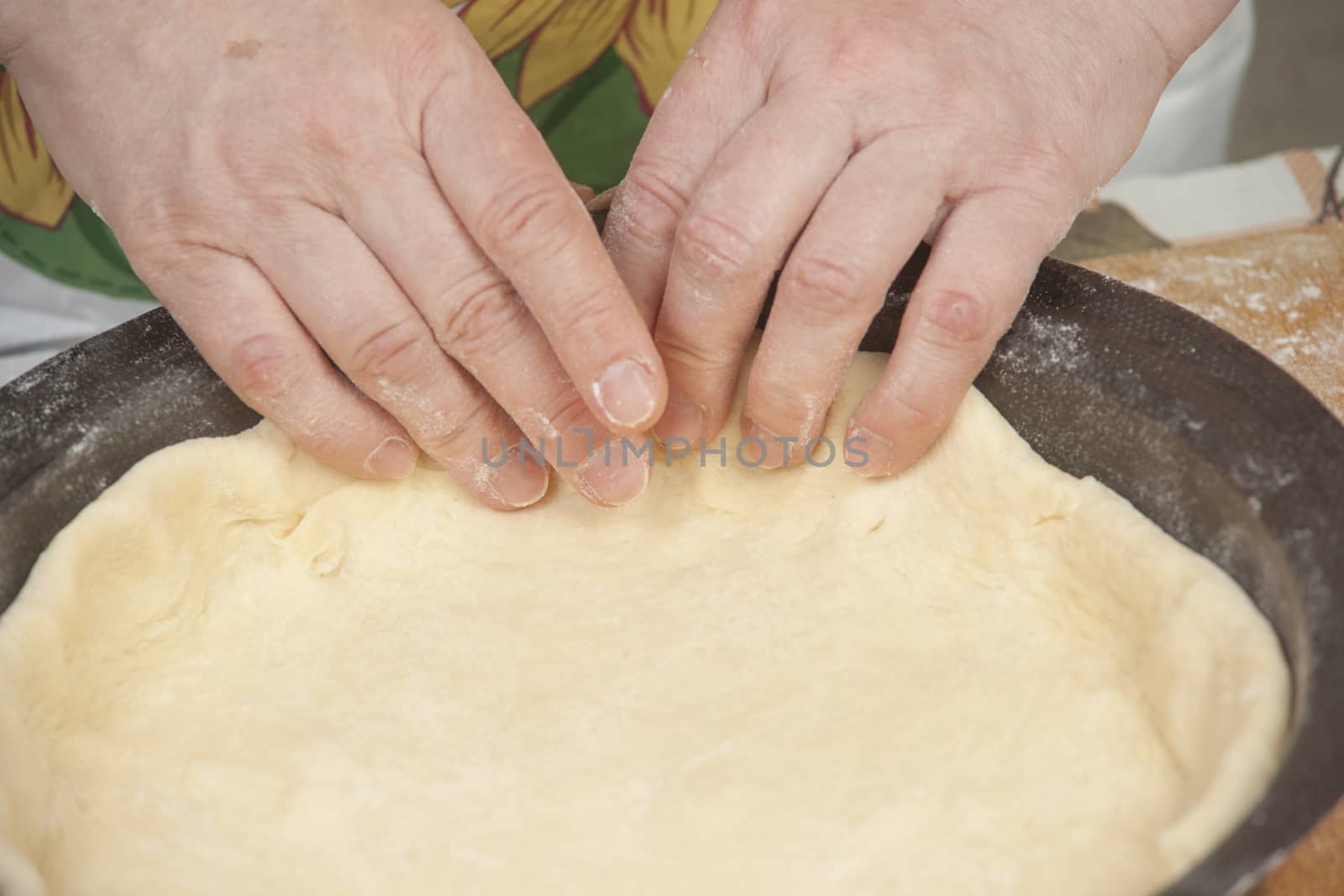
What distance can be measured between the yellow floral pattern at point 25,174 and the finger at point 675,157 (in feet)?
3.27

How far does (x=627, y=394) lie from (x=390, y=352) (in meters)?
0.26

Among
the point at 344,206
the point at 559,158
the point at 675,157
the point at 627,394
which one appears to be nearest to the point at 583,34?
the point at 559,158

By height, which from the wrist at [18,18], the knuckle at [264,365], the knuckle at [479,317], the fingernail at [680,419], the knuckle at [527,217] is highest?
the wrist at [18,18]

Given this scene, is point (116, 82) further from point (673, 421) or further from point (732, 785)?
point (732, 785)

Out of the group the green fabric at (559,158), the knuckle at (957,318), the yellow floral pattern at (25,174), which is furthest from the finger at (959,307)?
the yellow floral pattern at (25,174)

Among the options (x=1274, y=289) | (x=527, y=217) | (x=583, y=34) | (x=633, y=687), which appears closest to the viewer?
(x=527, y=217)

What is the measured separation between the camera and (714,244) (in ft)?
3.87

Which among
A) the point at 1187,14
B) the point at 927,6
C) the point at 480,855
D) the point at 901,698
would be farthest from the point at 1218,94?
the point at 480,855

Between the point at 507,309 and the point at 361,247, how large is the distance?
168mm

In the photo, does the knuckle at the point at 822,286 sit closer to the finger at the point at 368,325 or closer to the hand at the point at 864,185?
the hand at the point at 864,185

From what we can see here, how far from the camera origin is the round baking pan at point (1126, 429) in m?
1.01

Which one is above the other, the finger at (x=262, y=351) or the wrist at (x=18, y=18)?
the wrist at (x=18, y=18)

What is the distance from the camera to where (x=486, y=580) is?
139 centimetres

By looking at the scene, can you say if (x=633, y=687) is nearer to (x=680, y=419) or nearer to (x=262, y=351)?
(x=680, y=419)
